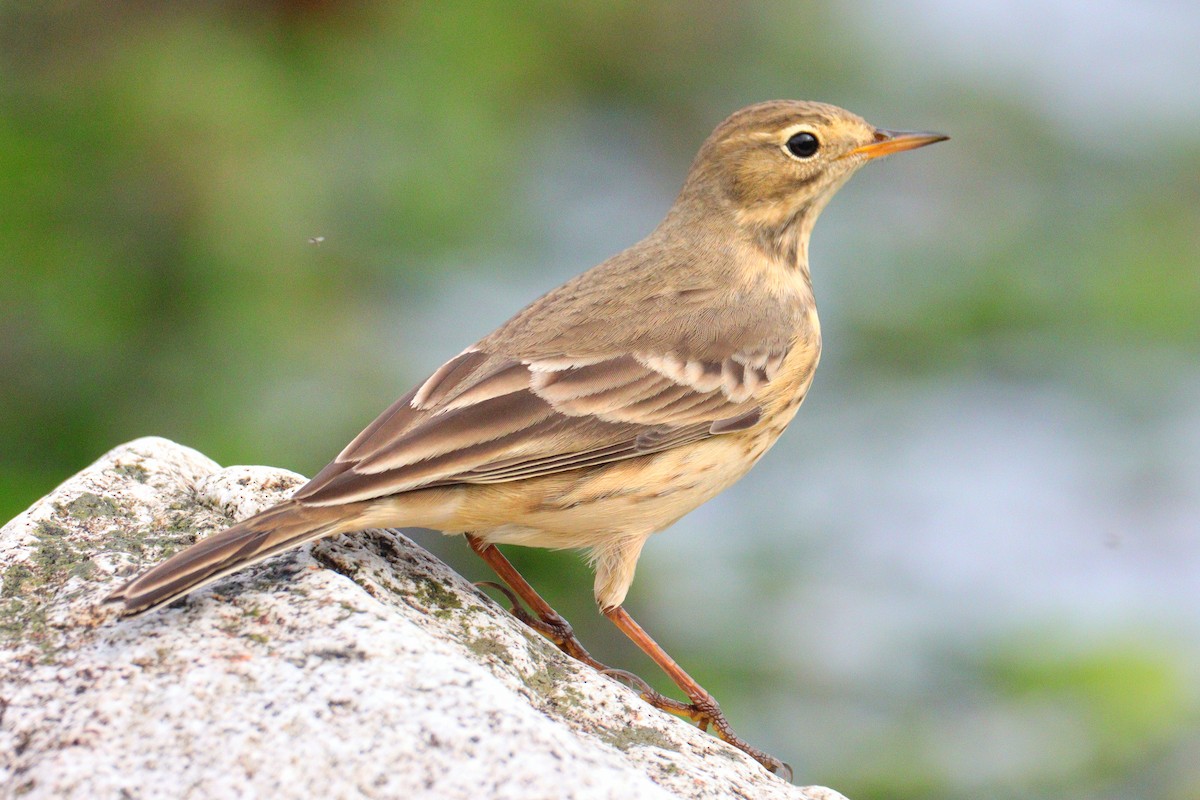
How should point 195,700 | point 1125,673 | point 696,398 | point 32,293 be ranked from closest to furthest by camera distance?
1. point 195,700
2. point 696,398
3. point 1125,673
4. point 32,293

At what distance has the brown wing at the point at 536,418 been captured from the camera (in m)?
3.91

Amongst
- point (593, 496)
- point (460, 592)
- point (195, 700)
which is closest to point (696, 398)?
point (593, 496)

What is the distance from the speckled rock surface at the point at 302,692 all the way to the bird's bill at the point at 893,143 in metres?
2.57

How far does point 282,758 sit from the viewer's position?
8.98 ft

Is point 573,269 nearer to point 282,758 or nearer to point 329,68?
point 329,68

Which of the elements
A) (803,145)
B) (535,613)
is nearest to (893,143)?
(803,145)

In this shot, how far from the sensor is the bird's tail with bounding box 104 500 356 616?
10.4ft

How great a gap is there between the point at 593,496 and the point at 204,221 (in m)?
3.40

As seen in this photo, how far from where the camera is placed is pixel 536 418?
430 cm

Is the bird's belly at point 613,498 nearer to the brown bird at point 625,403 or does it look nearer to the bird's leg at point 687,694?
the brown bird at point 625,403

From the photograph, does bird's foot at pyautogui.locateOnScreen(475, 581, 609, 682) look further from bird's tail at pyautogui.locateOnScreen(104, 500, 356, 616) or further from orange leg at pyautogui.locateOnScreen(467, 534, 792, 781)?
bird's tail at pyautogui.locateOnScreen(104, 500, 356, 616)

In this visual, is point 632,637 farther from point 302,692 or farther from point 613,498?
point 302,692

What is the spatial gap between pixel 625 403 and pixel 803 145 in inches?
60.9

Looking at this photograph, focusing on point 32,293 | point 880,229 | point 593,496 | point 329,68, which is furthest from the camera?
point 880,229
